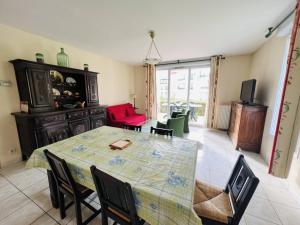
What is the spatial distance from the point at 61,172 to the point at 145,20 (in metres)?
2.36

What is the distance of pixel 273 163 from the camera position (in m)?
1.69

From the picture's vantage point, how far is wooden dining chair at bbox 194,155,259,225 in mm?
871

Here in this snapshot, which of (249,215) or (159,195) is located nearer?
(159,195)

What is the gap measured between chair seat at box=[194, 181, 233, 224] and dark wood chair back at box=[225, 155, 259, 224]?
0.06 meters

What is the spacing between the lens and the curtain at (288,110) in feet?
4.49

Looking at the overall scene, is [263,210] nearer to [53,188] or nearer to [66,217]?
[66,217]

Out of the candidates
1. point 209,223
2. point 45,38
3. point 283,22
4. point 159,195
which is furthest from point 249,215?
point 45,38

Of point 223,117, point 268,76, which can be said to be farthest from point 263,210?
point 223,117

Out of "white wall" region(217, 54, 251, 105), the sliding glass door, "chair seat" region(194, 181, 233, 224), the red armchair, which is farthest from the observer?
the sliding glass door

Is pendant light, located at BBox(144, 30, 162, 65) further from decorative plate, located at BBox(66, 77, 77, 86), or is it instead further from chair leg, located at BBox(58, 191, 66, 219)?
chair leg, located at BBox(58, 191, 66, 219)

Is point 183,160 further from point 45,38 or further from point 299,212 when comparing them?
point 45,38

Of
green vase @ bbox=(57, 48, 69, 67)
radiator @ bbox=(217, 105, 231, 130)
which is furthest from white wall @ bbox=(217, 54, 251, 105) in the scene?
green vase @ bbox=(57, 48, 69, 67)

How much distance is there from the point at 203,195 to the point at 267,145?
235 cm

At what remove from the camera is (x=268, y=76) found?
2809 millimetres
